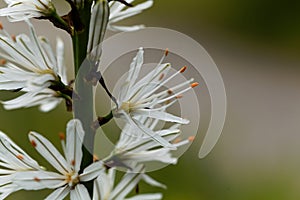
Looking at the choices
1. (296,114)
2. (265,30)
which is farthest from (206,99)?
(265,30)

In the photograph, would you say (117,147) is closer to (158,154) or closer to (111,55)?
(158,154)

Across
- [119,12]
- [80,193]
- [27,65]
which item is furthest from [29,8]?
[80,193]

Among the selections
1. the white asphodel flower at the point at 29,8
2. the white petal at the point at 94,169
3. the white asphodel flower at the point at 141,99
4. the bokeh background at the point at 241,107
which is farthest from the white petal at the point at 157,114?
the bokeh background at the point at 241,107

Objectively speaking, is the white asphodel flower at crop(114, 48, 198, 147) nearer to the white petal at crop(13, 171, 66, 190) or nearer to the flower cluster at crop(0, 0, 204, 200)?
the flower cluster at crop(0, 0, 204, 200)

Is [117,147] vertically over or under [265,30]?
under

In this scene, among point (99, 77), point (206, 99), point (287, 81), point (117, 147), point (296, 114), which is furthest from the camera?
point (287, 81)

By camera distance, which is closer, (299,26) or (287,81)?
(287,81)
